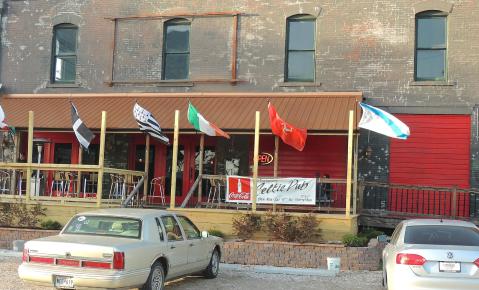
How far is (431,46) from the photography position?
16953 mm

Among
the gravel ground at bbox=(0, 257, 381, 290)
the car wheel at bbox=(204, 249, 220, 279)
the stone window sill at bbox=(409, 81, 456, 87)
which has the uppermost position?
the stone window sill at bbox=(409, 81, 456, 87)

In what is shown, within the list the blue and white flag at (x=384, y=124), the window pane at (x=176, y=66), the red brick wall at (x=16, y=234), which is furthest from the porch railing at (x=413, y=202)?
the red brick wall at (x=16, y=234)

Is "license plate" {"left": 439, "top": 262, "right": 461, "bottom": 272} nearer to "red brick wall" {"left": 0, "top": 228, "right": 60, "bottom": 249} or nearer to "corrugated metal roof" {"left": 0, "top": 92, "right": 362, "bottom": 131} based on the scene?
"corrugated metal roof" {"left": 0, "top": 92, "right": 362, "bottom": 131}

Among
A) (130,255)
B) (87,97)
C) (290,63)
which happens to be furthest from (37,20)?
(130,255)

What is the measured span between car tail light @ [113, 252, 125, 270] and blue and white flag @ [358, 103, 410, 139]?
708cm

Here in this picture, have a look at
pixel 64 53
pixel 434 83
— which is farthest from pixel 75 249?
pixel 64 53

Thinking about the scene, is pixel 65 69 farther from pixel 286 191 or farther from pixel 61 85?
pixel 286 191

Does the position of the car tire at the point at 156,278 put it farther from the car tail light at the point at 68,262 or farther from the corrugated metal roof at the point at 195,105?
the corrugated metal roof at the point at 195,105

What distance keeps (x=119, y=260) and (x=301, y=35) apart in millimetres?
11537

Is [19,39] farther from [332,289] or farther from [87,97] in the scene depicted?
[332,289]

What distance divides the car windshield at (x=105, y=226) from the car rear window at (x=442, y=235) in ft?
13.8

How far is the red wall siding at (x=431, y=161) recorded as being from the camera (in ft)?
53.4

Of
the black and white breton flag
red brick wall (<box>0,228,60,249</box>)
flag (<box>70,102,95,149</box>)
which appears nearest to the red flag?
the black and white breton flag

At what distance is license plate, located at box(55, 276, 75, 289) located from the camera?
820 cm
